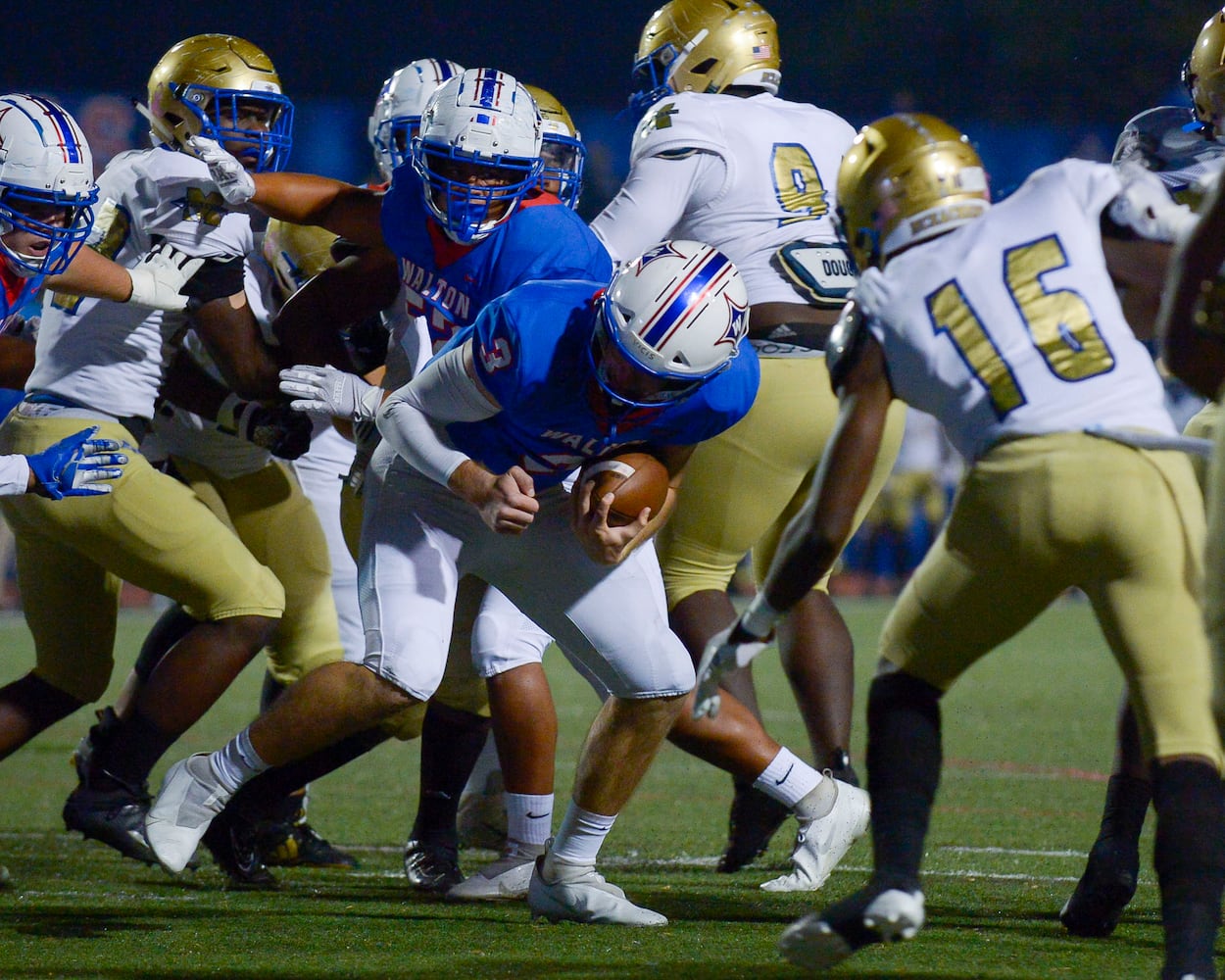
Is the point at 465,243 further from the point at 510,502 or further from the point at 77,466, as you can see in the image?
the point at 77,466

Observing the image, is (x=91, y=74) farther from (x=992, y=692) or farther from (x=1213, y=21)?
(x=1213, y=21)

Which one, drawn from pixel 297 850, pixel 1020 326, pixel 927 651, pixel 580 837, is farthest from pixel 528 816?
pixel 1020 326

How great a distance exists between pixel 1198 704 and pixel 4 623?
10857 mm

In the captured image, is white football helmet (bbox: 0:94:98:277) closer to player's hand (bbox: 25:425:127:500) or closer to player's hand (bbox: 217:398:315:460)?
player's hand (bbox: 25:425:127:500)

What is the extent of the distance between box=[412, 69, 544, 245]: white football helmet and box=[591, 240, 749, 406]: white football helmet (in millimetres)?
610

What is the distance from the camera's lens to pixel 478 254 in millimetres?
3695

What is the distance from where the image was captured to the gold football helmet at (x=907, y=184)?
101 inches

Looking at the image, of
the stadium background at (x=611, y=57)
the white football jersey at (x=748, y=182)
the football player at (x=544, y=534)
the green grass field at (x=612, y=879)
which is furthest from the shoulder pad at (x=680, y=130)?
A: the stadium background at (x=611, y=57)

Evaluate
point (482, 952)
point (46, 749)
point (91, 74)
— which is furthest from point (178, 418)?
point (91, 74)

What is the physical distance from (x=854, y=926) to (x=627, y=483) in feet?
3.57

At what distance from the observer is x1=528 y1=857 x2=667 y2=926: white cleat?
3.27m

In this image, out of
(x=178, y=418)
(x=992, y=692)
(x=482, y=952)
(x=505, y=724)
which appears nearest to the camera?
(x=482, y=952)

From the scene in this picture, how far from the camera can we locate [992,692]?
26.9 feet

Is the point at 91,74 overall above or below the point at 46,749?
above
